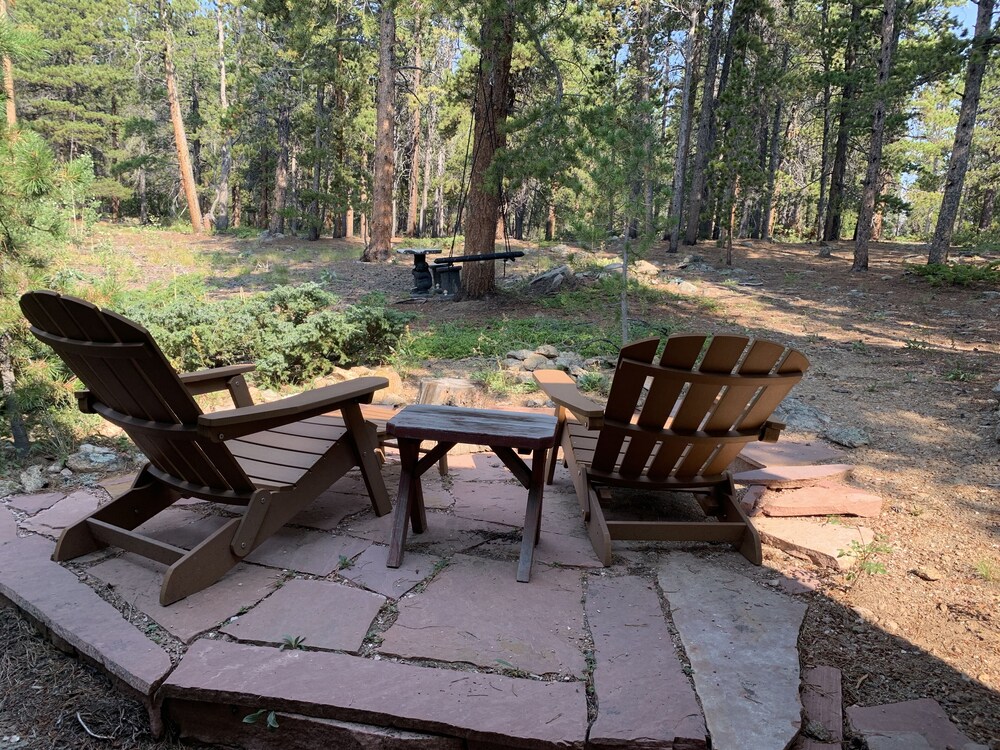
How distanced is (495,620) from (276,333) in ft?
13.1

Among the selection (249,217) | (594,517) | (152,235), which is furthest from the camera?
(249,217)

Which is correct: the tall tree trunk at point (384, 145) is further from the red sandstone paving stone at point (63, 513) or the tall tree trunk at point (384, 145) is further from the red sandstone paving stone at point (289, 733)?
the red sandstone paving stone at point (289, 733)

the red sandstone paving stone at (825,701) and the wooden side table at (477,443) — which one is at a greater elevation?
the wooden side table at (477,443)

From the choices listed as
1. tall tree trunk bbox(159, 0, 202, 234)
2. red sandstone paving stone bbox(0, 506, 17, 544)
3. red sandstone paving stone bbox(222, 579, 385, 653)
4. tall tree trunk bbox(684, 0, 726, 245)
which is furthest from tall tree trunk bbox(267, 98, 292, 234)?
red sandstone paving stone bbox(222, 579, 385, 653)

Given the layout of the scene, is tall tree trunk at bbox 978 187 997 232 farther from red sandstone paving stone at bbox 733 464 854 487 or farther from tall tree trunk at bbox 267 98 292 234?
tall tree trunk at bbox 267 98 292 234

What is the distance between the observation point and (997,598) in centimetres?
239

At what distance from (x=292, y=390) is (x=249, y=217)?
136 ft

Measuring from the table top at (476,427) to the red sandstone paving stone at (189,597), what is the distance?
30.8 inches

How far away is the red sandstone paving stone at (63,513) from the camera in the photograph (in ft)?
9.23

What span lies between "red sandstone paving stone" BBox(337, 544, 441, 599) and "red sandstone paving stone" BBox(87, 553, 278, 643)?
0.32 m

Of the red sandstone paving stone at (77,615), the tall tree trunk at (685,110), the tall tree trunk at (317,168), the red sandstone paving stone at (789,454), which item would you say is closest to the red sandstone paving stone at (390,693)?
the red sandstone paving stone at (77,615)

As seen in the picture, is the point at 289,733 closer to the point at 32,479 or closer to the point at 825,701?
the point at 825,701

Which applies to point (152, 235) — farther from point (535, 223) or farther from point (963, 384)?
point (535, 223)

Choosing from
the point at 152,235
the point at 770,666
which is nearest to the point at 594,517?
the point at 770,666
